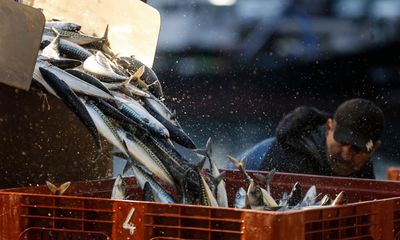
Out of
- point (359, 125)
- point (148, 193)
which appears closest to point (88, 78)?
point (148, 193)

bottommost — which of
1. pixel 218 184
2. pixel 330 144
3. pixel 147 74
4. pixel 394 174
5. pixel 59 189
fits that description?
pixel 59 189

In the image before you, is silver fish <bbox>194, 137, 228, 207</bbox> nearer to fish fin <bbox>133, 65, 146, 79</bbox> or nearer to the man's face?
fish fin <bbox>133, 65, 146, 79</bbox>

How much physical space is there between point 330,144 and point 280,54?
6065 mm

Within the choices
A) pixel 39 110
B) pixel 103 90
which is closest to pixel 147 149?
pixel 103 90

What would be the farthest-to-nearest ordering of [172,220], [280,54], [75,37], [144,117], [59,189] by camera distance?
[280,54] → [75,37] → [144,117] → [59,189] → [172,220]

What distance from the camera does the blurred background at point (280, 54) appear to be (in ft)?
31.9

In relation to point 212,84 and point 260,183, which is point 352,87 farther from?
point 260,183

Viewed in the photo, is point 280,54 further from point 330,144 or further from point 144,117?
point 144,117

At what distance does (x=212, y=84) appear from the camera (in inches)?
432

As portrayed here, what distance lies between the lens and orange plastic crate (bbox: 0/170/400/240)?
64.9 inches

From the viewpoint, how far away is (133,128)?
7.98 feet

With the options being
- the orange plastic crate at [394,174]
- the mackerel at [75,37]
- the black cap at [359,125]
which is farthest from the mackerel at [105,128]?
the black cap at [359,125]

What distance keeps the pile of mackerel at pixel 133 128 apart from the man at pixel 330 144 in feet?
5.58

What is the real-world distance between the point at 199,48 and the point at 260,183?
300 inches
